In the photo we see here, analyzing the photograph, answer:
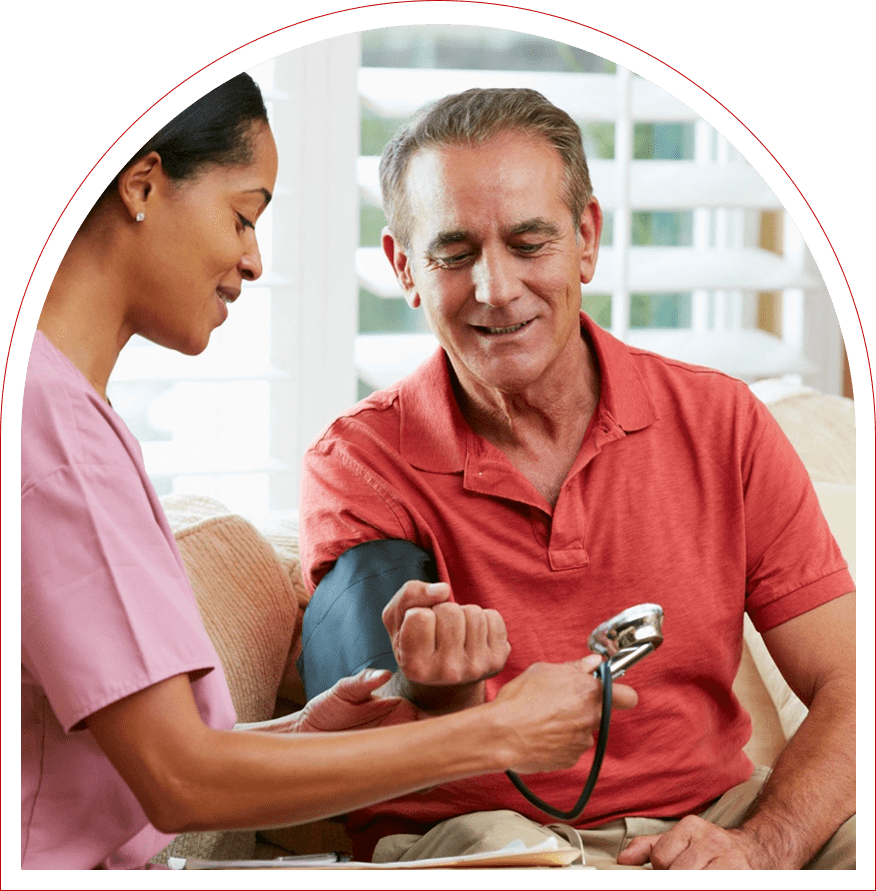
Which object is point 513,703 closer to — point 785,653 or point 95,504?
point 95,504

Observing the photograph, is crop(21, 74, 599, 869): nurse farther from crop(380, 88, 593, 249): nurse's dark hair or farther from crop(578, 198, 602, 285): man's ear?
crop(578, 198, 602, 285): man's ear

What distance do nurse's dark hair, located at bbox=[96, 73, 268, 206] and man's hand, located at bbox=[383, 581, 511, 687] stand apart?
388 millimetres

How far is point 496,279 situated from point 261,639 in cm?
52

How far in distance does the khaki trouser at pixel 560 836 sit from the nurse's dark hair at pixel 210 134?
0.68 metres

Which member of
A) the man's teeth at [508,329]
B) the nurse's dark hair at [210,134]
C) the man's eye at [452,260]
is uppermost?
the nurse's dark hair at [210,134]

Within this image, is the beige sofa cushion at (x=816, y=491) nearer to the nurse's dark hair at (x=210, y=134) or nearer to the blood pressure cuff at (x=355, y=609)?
the blood pressure cuff at (x=355, y=609)

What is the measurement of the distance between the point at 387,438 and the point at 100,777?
51cm

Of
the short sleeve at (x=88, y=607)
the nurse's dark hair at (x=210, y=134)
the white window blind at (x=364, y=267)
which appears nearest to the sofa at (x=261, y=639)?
the short sleeve at (x=88, y=607)

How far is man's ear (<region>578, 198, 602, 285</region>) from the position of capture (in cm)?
125

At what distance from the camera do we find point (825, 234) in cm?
90

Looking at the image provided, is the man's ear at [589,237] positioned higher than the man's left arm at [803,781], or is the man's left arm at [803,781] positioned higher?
the man's ear at [589,237]

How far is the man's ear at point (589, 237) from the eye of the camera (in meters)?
1.25

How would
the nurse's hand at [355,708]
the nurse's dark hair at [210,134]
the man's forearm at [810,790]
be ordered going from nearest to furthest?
the nurse's dark hair at [210,134] < the nurse's hand at [355,708] < the man's forearm at [810,790]

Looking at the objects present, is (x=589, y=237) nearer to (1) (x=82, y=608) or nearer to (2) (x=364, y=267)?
(1) (x=82, y=608)
